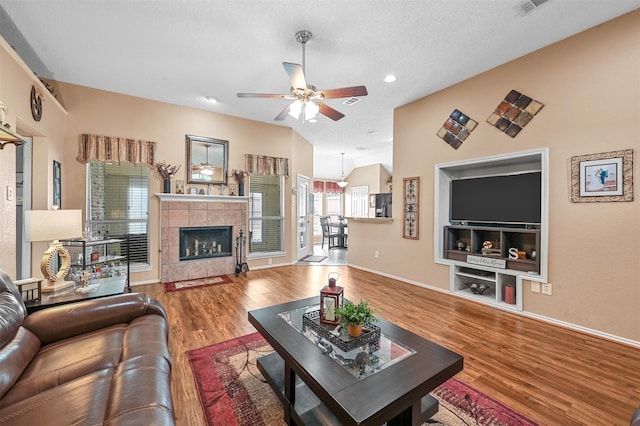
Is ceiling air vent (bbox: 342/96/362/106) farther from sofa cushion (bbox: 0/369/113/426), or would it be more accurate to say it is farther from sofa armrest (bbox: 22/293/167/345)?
sofa cushion (bbox: 0/369/113/426)

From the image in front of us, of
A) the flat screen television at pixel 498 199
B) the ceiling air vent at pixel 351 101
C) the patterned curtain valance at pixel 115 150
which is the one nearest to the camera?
the flat screen television at pixel 498 199

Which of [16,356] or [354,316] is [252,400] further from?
[16,356]

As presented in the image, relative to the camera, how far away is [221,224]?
512 centimetres

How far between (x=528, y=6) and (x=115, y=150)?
5412 mm

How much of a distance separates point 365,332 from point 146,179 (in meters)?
4.49

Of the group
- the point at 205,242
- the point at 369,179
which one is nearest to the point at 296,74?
the point at 205,242

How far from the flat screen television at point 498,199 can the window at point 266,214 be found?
11.4ft

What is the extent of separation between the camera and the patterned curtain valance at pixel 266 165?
545 cm

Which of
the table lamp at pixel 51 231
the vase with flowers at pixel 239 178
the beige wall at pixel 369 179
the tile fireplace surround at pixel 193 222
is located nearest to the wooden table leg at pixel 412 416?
the table lamp at pixel 51 231

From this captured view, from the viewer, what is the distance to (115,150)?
425cm

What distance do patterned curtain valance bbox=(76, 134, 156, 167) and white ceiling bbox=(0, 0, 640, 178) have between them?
0.77m

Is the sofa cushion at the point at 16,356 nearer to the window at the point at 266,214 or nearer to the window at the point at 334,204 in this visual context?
the window at the point at 266,214

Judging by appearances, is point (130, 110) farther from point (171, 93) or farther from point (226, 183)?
point (226, 183)

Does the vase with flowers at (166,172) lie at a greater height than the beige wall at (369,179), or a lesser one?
lesser
